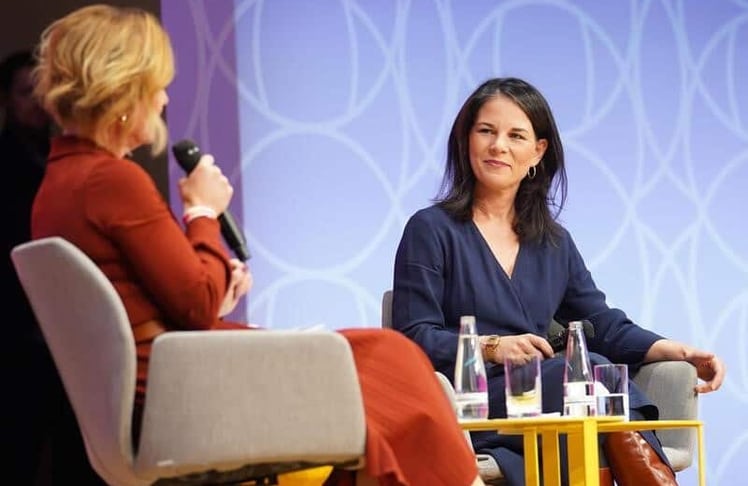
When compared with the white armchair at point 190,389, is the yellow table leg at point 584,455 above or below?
below

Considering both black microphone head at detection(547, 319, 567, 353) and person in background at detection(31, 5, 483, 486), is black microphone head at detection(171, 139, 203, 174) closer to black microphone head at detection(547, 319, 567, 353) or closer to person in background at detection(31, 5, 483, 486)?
person in background at detection(31, 5, 483, 486)

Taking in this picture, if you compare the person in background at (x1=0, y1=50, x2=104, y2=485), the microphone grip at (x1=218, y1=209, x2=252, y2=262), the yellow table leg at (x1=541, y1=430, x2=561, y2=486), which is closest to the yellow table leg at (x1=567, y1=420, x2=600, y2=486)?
the yellow table leg at (x1=541, y1=430, x2=561, y2=486)

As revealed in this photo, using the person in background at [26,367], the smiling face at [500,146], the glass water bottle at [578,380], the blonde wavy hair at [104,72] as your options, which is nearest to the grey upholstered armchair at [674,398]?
the glass water bottle at [578,380]

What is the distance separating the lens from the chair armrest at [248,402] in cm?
222

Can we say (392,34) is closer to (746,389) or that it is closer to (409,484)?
(746,389)

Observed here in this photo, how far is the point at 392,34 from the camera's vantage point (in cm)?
475

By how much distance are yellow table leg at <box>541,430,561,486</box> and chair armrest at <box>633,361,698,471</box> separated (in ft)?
1.88

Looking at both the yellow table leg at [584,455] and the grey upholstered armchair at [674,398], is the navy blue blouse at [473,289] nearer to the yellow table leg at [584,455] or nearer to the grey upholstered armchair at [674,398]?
the grey upholstered armchair at [674,398]

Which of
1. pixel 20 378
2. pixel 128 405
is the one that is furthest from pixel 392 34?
pixel 128 405

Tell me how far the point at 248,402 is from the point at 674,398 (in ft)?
5.87

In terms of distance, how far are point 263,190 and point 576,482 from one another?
1.82 metres

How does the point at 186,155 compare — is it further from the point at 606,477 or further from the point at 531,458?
the point at 606,477

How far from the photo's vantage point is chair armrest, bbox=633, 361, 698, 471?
371 cm

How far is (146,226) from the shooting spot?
2.30 metres
